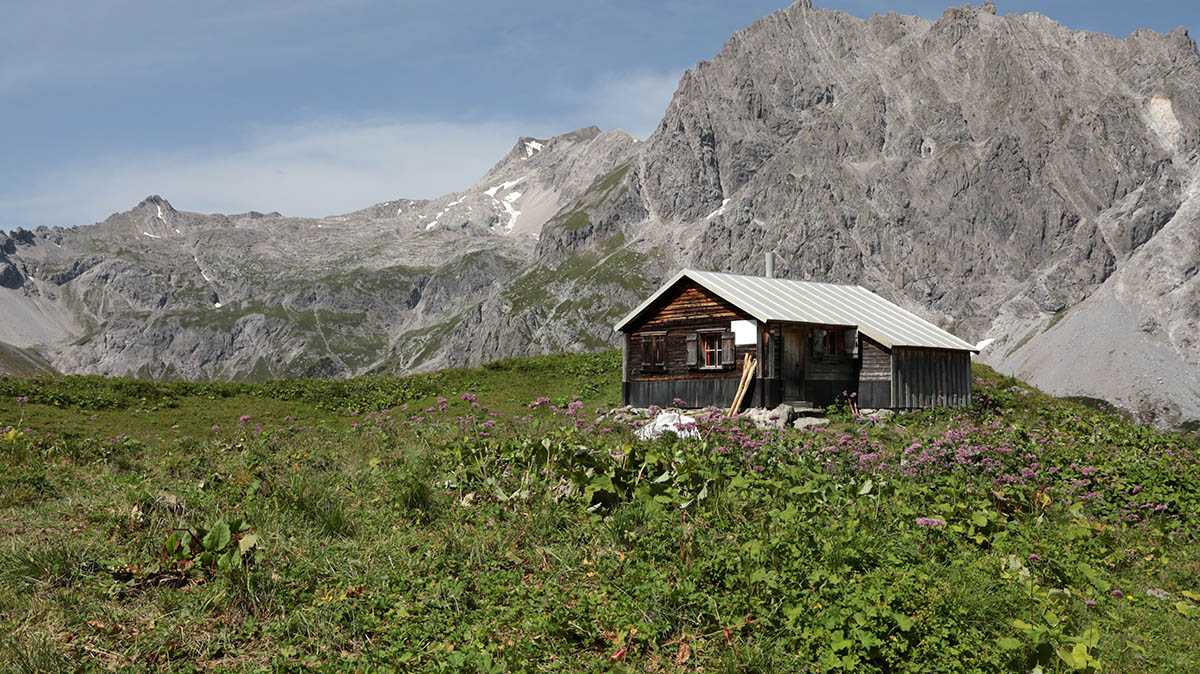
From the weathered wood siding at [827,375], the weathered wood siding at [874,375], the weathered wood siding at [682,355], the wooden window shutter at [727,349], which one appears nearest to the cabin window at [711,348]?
the weathered wood siding at [682,355]

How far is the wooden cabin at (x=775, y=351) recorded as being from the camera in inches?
1252

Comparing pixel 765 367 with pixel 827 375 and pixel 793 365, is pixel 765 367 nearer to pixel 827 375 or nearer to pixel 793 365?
pixel 793 365

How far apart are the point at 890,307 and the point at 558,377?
16.8 m

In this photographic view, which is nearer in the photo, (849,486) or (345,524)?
(345,524)

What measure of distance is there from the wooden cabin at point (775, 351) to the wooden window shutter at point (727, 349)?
40 millimetres

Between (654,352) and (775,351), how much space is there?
5.96 meters

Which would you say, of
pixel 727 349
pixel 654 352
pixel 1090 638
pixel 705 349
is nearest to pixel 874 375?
pixel 727 349

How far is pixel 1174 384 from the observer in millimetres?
106500

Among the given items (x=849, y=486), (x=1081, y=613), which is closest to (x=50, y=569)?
(x=849, y=486)

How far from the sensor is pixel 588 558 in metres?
9.80

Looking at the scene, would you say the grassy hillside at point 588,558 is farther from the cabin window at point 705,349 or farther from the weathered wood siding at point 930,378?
the weathered wood siding at point 930,378

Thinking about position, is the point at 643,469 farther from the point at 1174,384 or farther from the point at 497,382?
the point at 1174,384

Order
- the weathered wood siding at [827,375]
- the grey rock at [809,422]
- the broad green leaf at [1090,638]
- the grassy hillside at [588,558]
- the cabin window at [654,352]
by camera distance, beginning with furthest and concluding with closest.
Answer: the cabin window at [654,352], the weathered wood siding at [827,375], the grey rock at [809,422], the broad green leaf at [1090,638], the grassy hillside at [588,558]

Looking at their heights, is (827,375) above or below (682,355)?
below
